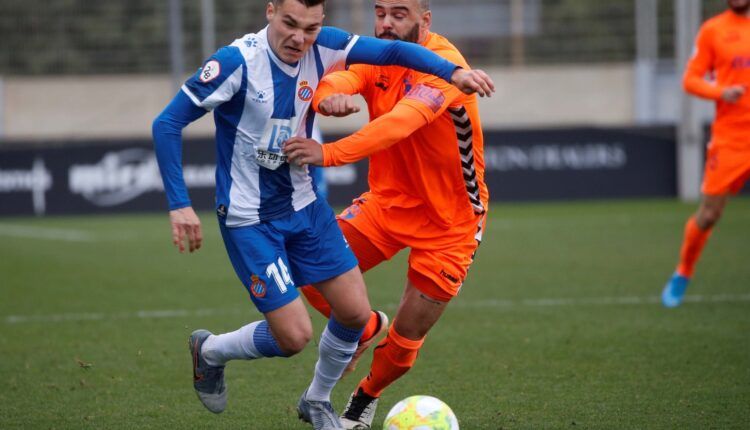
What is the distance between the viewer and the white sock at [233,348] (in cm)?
502

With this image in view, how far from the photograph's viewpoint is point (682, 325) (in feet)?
24.8

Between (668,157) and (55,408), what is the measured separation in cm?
1434

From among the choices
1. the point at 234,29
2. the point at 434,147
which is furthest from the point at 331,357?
the point at 234,29

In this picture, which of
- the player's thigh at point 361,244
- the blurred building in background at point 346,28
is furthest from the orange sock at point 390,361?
the blurred building in background at point 346,28

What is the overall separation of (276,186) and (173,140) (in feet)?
1.73

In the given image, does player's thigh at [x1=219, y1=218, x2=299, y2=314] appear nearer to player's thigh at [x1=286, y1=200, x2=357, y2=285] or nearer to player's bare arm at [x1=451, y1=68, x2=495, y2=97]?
player's thigh at [x1=286, y1=200, x2=357, y2=285]

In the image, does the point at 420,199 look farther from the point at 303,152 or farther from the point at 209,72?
the point at 209,72

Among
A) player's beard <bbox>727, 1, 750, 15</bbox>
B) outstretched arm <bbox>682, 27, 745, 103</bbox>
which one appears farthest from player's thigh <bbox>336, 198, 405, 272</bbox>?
player's beard <bbox>727, 1, 750, 15</bbox>

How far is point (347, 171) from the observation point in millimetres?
17609

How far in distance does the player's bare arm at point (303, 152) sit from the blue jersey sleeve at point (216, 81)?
1.14ft

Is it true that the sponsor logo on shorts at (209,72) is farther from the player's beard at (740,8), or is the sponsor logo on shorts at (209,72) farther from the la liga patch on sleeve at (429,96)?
the player's beard at (740,8)

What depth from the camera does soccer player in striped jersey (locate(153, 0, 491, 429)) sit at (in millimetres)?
4637

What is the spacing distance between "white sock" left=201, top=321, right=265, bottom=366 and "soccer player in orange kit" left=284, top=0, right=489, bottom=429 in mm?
640

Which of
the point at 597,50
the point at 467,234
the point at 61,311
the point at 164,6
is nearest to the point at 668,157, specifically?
the point at 597,50
